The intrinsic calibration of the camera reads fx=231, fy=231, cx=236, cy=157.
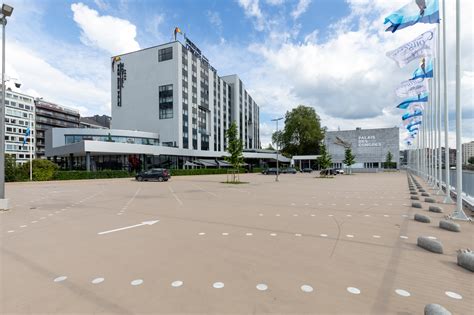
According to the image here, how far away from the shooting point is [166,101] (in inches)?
2042

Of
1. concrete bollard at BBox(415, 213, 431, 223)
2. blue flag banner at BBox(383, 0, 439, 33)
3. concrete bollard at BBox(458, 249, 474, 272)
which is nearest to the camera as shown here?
concrete bollard at BBox(458, 249, 474, 272)

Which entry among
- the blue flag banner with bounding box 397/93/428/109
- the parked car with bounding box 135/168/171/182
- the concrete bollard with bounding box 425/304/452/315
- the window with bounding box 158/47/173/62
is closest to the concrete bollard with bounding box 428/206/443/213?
the concrete bollard with bounding box 425/304/452/315

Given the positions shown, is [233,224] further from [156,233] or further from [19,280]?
[19,280]

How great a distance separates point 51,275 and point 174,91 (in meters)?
50.9

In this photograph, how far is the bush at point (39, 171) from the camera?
2883 centimetres

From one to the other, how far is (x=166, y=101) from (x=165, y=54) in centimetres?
1063

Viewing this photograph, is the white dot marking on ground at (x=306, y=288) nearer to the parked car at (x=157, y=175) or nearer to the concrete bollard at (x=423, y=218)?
the concrete bollard at (x=423, y=218)

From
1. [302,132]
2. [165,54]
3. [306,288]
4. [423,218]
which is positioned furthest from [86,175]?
[302,132]

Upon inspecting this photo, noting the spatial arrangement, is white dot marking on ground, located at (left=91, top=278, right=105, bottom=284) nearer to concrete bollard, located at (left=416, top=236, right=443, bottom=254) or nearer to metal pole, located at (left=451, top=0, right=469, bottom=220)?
concrete bollard, located at (left=416, top=236, right=443, bottom=254)

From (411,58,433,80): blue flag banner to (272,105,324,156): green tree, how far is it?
5972cm

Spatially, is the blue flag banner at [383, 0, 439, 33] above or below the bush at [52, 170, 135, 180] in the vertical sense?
above

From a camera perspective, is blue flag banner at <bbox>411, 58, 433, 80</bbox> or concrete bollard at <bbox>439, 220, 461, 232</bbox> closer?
concrete bollard at <bbox>439, 220, 461, 232</bbox>

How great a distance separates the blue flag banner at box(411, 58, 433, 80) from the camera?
45.8 feet

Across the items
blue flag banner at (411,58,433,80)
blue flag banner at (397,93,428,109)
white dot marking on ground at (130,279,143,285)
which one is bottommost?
white dot marking on ground at (130,279,143,285)
